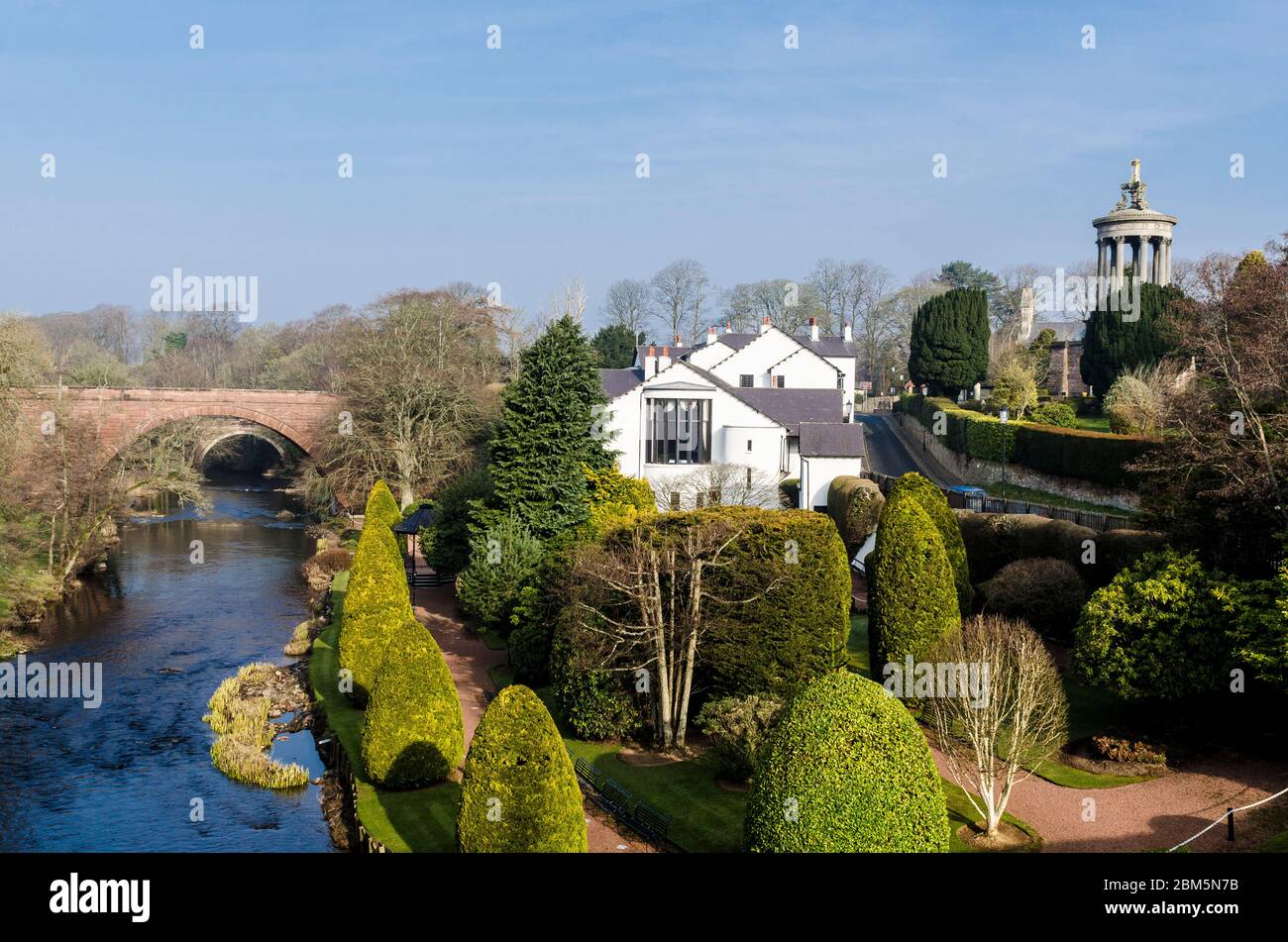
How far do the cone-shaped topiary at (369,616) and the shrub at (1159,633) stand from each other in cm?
1753

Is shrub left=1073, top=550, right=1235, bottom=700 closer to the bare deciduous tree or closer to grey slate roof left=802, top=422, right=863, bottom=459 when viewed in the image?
the bare deciduous tree

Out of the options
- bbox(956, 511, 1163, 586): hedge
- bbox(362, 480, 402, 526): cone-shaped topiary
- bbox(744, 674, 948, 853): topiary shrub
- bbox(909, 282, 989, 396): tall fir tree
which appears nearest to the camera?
bbox(744, 674, 948, 853): topiary shrub

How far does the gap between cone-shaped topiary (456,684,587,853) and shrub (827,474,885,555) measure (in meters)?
26.0

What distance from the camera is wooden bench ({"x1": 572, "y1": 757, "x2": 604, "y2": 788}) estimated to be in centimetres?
2314

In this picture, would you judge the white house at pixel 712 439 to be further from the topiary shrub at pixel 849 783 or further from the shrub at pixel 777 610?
the topiary shrub at pixel 849 783

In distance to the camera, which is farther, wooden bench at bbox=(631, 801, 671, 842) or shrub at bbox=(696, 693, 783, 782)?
shrub at bbox=(696, 693, 783, 782)

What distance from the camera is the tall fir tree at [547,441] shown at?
36.9 m

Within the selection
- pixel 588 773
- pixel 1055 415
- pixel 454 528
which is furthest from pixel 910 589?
pixel 1055 415

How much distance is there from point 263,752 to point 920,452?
52536mm

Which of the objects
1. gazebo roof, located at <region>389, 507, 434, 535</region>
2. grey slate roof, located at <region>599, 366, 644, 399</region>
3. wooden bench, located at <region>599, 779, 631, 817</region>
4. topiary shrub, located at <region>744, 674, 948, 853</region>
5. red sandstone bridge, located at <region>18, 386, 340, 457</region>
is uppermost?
grey slate roof, located at <region>599, 366, 644, 399</region>

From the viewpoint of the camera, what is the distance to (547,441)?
121 ft

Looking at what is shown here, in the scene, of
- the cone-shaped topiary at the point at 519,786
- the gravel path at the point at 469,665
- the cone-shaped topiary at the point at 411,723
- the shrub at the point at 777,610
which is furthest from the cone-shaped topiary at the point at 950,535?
the cone-shaped topiary at the point at 519,786

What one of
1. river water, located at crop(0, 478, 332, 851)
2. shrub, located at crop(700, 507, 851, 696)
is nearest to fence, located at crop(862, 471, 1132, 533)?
shrub, located at crop(700, 507, 851, 696)
